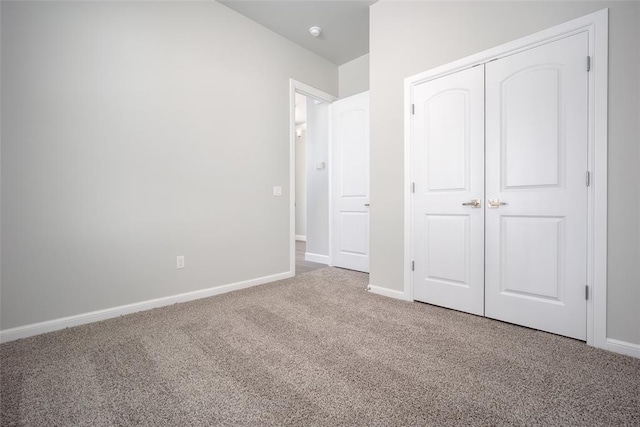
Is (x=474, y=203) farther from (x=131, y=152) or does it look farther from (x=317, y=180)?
(x=131, y=152)

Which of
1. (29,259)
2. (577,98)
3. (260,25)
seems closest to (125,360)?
(29,259)

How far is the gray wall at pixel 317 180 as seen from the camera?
14.5 ft

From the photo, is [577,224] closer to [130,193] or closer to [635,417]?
[635,417]

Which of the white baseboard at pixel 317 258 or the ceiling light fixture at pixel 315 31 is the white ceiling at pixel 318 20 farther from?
the white baseboard at pixel 317 258

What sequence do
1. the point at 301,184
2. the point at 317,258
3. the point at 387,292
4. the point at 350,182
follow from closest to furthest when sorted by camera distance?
the point at 387,292, the point at 350,182, the point at 317,258, the point at 301,184

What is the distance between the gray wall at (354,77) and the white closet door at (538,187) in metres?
Answer: 2.04

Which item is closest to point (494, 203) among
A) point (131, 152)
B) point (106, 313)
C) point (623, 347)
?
point (623, 347)

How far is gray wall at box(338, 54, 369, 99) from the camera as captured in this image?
156 inches

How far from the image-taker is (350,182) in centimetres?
399

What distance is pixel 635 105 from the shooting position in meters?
1.63

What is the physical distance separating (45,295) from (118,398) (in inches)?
49.8

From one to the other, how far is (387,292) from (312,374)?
5.00ft

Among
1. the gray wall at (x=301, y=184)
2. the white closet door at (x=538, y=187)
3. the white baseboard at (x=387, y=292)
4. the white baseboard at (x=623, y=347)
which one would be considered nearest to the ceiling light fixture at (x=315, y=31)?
the white closet door at (x=538, y=187)

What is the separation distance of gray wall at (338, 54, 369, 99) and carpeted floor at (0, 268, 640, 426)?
10.3 ft
